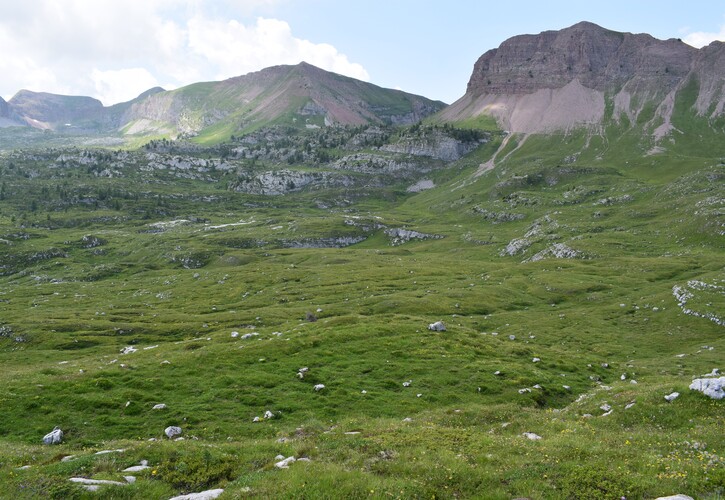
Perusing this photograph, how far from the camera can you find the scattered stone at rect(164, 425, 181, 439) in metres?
23.9

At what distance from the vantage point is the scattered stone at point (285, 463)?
16.5m

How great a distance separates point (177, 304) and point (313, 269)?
38963 mm

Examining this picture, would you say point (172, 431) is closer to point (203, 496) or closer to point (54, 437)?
point (54, 437)

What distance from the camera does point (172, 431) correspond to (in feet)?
79.3

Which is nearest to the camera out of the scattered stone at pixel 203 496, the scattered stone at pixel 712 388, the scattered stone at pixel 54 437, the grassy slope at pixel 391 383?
the scattered stone at pixel 203 496

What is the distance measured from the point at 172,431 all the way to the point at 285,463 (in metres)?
10.9

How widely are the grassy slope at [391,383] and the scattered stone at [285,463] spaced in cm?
71

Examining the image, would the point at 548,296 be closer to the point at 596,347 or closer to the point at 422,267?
the point at 596,347

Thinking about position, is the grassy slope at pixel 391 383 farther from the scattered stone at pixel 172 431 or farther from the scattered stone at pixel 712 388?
the scattered stone at pixel 172 431

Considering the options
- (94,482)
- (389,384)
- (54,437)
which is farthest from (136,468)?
A: (389,384)

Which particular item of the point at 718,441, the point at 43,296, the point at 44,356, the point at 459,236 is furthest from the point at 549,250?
the point at 43,296

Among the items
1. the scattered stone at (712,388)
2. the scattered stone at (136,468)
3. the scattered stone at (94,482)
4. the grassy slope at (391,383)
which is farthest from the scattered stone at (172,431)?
the scattered stone at (712,388)

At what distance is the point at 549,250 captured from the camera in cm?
11875

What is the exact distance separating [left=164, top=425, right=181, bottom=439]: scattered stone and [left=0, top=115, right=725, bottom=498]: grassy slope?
828mm
